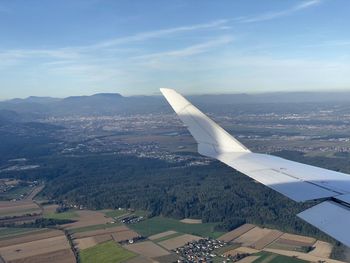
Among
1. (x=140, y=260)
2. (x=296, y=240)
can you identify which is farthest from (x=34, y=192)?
(x=296, y=240)

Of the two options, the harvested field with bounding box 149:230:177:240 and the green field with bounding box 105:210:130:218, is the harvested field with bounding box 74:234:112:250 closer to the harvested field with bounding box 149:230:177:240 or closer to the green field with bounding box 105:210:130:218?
the harvested field with bounding box 149:230:177:240

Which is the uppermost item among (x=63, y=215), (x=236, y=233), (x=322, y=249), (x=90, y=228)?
(x=322, y=249)

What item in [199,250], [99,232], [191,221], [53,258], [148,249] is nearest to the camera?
[53,258]

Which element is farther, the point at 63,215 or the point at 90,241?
the point at 63,215

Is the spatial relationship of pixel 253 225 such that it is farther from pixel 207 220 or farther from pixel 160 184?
pixel 160 184

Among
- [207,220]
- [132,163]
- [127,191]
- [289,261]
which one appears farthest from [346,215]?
[132,163]

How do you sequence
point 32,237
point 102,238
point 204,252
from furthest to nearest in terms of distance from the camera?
point 32,237 < point 102,238 < point 204,252

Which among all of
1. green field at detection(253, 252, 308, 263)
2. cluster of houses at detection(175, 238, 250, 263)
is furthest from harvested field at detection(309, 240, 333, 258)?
cluster of houses at detection(175, 238, 250, 263)

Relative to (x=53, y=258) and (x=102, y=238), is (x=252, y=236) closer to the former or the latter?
(x=102, y=238)
